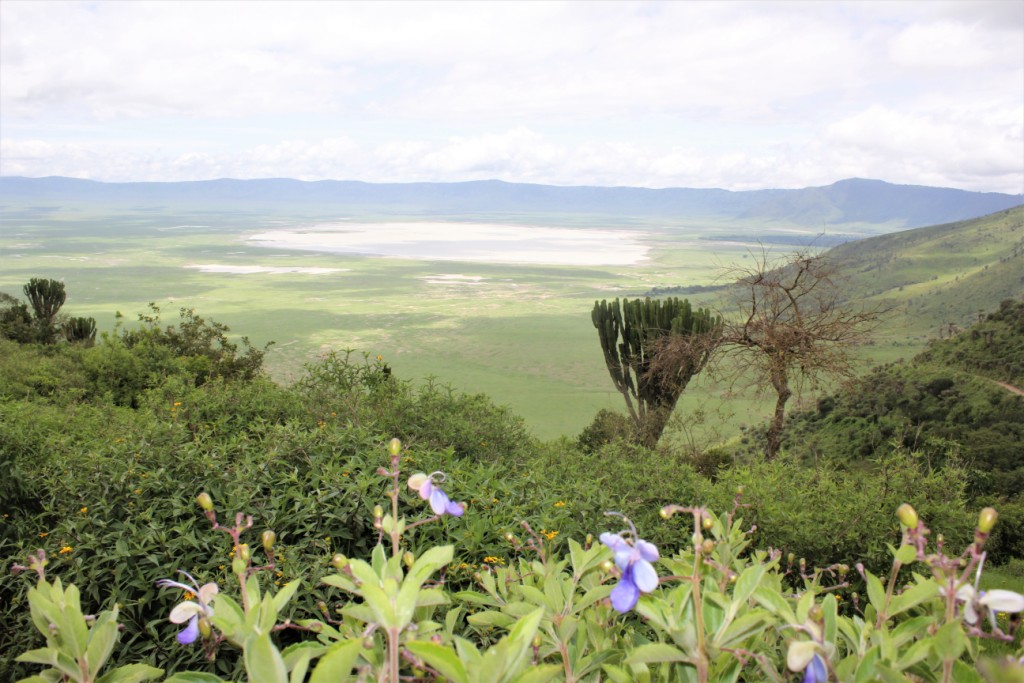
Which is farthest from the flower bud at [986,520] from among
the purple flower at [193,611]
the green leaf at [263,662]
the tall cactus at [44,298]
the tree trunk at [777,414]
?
the tall cactus at [44,298]

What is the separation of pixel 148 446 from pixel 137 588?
45.7 inches

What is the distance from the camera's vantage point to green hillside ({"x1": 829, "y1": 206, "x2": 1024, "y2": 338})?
4447cm

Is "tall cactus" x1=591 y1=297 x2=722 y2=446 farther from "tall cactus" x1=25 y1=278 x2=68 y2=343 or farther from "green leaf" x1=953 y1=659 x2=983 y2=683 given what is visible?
"tall cactus" x1=25 y1=278 x2=68 y2=343

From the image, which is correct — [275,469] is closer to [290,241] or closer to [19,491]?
[19,491]

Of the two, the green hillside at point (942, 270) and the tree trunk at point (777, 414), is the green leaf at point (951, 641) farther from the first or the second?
the green hillside at point (942, 270)

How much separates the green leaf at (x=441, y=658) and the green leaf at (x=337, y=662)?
4.3 inches

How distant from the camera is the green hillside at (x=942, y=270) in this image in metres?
44.5

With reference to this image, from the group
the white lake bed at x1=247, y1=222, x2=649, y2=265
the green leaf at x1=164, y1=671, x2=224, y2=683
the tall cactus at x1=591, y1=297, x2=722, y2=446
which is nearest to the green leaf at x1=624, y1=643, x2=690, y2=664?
the green leaf at x1=164, y1=671, x2=224, y2=683

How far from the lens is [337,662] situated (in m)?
1.03

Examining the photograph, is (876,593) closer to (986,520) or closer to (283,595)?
(986,520)

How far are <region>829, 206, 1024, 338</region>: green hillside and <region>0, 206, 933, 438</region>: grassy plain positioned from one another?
269 inches

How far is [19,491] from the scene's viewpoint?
4.16 m

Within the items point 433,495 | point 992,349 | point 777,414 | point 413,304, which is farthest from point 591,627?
point 413,304

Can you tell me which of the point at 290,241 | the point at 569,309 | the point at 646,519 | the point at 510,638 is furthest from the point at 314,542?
the point at 290,241
